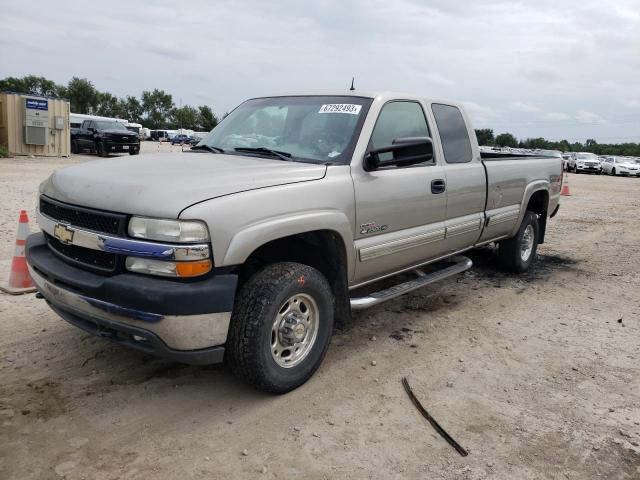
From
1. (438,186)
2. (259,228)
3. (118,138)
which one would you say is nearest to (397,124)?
(438,186)

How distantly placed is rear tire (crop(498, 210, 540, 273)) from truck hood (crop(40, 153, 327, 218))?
3.60 m

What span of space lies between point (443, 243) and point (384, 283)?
105 centimetres

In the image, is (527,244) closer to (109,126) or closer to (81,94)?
(109,126)

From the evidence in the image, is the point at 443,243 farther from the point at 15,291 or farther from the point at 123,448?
the point at 15,291

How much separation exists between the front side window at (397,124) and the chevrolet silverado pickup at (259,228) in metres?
0.01

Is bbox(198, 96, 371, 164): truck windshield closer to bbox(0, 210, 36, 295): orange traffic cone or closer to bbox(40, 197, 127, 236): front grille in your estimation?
bbox(40, 197, 127, 236): front grille

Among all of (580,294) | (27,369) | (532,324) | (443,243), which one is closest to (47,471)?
(27,369)

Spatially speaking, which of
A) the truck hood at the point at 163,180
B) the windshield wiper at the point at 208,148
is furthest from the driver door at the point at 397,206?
the windshield wiper at the point at 208,148

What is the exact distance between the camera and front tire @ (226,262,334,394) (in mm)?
3010

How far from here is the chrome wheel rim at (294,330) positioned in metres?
3.28

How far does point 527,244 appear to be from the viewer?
261 inches

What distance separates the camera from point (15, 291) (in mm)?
4867

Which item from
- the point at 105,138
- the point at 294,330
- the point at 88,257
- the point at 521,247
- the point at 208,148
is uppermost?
the point at 105,138

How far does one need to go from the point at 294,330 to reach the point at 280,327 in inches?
3.7
